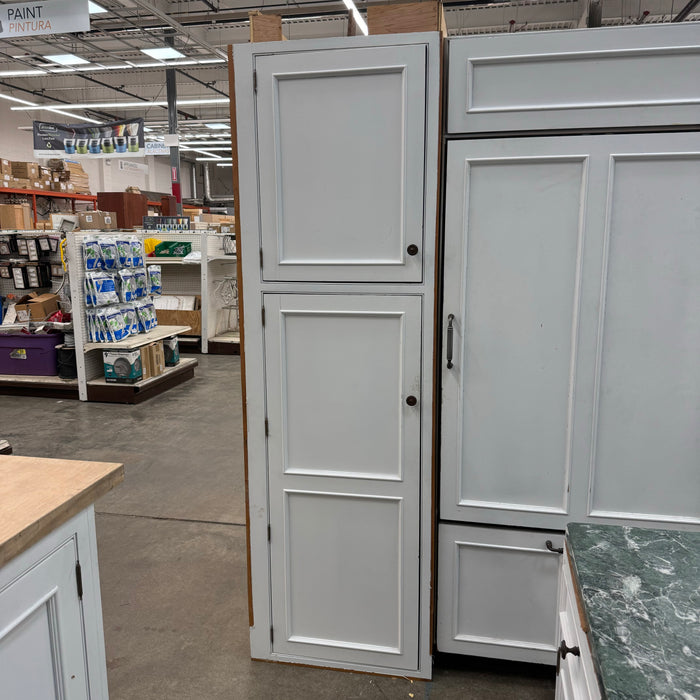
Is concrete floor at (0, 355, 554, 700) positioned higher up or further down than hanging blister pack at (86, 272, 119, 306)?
further down

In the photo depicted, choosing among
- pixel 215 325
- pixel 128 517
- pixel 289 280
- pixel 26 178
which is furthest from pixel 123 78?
pixel 289 280

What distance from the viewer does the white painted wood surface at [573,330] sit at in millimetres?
1764

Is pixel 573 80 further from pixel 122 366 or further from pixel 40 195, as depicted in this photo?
pixel 40 195

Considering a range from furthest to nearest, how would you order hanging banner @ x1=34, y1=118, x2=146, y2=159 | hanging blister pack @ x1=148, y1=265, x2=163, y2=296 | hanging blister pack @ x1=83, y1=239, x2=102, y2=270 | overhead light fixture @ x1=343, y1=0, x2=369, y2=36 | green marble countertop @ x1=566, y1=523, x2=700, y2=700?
hanging banner @ x1=34, y1=118, x2=146, y2=159
hanging blister pack @ x1=148, y1=265, x2=163, y2=296
hanging blister pack @ x1=83, y1=239, x2=102, y2=270
overhead light fixture @ x1=343, y1=0, x2=369, y2=36
green marble countertop @ x1=566, y1=523, x2=700, y2=700

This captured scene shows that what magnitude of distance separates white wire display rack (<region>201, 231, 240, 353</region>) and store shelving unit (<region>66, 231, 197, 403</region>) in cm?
177

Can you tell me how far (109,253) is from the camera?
17.9ft

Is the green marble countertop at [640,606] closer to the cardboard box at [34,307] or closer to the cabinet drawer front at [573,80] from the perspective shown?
the cabinet drawer front at [573,80]

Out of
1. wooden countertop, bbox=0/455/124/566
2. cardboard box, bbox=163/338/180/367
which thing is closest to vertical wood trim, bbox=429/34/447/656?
wooden countertop, bbox=0/455/124/566

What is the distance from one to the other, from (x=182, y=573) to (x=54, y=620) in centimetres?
170

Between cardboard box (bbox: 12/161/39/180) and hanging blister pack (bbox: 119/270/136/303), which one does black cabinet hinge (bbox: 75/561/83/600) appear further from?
cardboard box (bbox: 12/161/39/180)

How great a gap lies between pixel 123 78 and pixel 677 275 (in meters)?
13.9

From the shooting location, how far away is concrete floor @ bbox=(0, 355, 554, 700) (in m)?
2.08

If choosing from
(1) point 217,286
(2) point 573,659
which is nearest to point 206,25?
(1) point 217,286

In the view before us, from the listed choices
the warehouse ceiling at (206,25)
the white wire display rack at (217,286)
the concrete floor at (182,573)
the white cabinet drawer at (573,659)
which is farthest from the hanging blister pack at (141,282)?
the white cabinet drawer at (573,659)
